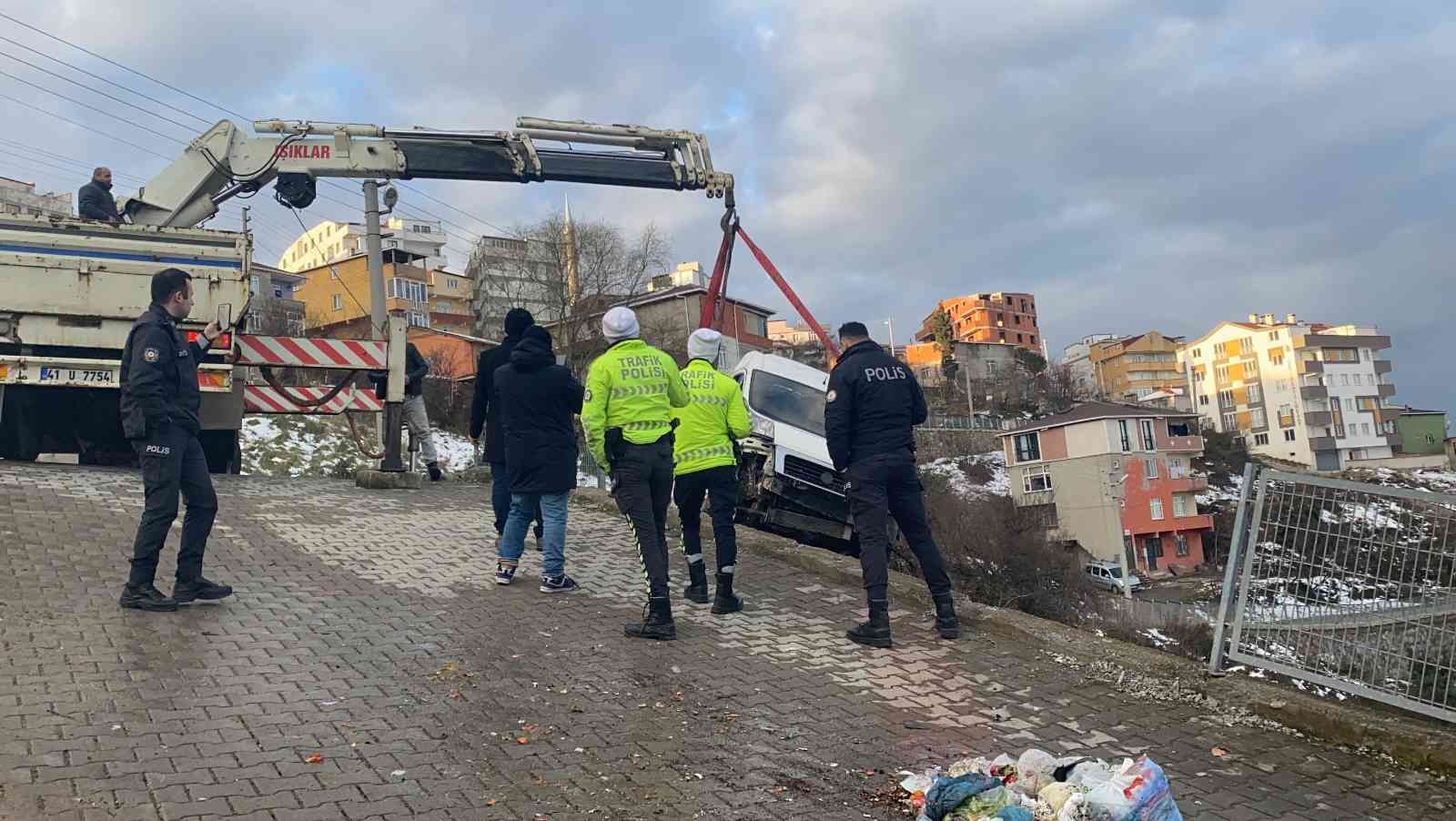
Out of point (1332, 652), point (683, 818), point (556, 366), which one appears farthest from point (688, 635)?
point (1332, 652)

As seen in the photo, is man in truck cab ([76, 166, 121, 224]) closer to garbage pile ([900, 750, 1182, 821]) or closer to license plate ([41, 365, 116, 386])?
license plate ([41, 365, 116, 386])

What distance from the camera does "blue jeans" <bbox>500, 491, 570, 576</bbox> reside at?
23.2ft

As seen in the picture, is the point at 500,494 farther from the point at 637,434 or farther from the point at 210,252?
the point at 210,252

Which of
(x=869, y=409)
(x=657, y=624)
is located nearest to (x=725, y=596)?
(x=657, y=624)

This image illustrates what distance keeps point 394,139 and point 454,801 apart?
11903mm

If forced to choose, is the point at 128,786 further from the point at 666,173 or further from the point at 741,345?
the point at 741,345

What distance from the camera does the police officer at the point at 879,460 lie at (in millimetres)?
6250

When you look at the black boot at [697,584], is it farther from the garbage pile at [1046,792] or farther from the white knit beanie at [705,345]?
the garbage pile at [1046,792]

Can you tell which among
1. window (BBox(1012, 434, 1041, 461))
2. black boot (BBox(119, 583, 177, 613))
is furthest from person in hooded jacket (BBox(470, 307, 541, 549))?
window (BBox(1012, 434, 1041, 461))

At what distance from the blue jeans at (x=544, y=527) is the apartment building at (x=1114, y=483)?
47007 millimetres

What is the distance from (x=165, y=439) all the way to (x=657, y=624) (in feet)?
10.3

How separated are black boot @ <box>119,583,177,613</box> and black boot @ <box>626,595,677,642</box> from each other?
2.77m

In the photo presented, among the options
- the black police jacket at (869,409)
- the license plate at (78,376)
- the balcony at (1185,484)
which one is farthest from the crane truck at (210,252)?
the balcony at (1185,484)

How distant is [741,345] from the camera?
62.3 m
